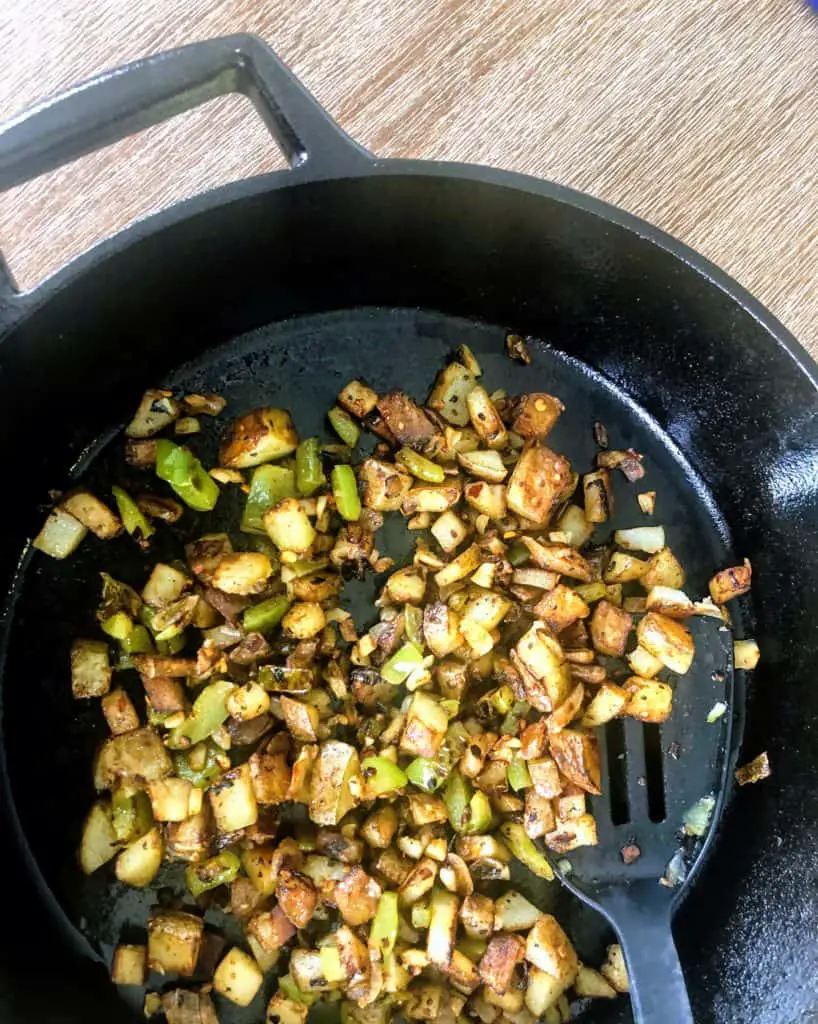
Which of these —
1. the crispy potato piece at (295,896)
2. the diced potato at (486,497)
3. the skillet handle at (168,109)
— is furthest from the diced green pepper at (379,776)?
the skillet handle at (168,109)

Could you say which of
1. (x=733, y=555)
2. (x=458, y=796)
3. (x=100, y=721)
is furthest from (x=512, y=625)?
(x=100, y=721)

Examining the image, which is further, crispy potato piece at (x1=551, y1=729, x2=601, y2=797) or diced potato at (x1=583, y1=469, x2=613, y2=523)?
diced potato at (x1=583, y1=469, x2=613, y2=523)

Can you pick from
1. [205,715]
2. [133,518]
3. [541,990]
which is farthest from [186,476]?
[541,990]

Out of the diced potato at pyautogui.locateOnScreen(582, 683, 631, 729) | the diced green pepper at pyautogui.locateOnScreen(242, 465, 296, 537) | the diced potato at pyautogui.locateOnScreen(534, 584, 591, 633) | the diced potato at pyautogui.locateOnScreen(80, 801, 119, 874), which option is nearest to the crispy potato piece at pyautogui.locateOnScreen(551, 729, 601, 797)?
the diced potato at pyautogui.locateOnScreen(582, 683, 631, 729)

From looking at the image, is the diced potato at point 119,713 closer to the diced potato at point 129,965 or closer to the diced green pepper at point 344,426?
the diced potato at point 129,965

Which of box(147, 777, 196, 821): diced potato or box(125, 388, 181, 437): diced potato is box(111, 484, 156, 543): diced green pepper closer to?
box(125, 388, 181, 437): diced potato

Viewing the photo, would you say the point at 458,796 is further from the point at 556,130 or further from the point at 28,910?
the point at 556,130
